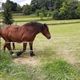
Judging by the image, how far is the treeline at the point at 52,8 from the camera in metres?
38.8

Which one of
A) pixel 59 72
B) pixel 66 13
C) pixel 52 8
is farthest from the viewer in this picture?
pixel 52 8

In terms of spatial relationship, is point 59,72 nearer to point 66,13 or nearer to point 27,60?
point 27,60

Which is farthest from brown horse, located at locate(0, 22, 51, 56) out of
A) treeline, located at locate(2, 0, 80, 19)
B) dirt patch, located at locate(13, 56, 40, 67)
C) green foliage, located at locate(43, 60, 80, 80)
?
treeline, located at locate(2, 0, 80, 19)

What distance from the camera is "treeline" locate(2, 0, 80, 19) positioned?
38844 mm

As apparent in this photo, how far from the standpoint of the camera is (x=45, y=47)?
35.7 ft

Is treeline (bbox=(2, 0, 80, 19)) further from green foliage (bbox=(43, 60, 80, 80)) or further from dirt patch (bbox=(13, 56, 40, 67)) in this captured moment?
green foliage (bbox=(43, 60, 80, 80))

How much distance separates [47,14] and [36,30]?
34554mm

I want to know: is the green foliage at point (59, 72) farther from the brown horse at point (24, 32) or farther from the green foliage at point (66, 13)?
the green foliage at point (66, 13)

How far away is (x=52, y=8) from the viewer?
46.3 meters

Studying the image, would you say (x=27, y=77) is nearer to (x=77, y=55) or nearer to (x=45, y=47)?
(x=77, y=55)

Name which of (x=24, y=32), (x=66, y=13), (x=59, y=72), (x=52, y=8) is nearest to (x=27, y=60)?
(x=24, y=32)

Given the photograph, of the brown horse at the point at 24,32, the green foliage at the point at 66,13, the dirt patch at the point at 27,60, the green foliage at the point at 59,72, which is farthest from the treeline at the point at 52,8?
the green foliage at the point at 59,72

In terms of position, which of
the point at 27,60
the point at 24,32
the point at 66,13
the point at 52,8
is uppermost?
the point at 24,32

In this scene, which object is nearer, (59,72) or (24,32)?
(59,72)
